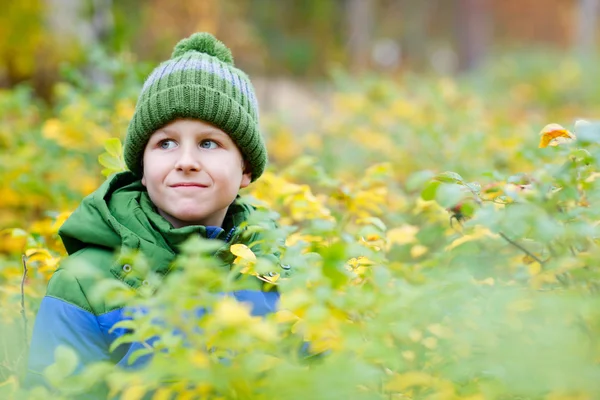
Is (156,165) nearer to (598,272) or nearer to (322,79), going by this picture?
(598,272)

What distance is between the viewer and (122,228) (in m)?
1.90

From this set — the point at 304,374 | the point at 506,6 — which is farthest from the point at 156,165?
the point at 506,6

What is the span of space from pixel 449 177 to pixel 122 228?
2.93 feet

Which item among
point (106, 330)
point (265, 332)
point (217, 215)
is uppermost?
point (265, 332)

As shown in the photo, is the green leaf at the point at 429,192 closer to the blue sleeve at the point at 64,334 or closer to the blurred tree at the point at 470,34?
the blue sleeve at the point at 64,334

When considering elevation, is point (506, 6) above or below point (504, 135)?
below

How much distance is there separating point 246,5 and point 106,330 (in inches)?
783

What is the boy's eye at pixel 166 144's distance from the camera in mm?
2047

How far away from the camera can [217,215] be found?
215cm

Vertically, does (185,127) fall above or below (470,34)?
above

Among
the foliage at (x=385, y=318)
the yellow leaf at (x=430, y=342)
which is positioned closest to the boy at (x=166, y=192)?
the foliage at (x=385, y=318)

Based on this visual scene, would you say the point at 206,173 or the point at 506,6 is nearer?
the point at 206,173

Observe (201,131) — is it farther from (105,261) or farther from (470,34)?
(470,34)

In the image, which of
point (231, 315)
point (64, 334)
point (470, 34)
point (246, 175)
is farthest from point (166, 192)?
point (470, 34)
